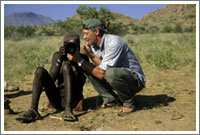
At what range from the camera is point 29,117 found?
290 centimetres

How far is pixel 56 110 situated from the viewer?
3.52 m

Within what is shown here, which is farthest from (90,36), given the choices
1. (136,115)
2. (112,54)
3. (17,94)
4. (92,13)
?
(92,13)

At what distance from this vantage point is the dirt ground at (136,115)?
2.86m

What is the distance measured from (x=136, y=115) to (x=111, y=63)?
849 mm

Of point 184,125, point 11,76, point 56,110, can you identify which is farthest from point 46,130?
point 11,76

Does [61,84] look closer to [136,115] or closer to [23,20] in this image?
[136,115]

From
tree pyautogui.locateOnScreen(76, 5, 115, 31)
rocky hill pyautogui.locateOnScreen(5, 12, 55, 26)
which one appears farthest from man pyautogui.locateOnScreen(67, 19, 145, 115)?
tree pyautogui.locateOnScreen(76, 5, 115, 31)

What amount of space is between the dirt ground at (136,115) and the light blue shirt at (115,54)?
0.61 metres

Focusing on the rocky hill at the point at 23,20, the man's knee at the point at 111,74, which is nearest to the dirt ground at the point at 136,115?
the man's knee at the point at 111,74

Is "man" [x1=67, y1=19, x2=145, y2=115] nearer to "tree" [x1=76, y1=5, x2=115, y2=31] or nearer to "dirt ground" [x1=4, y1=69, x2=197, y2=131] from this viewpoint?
"dirt ground" [x1=4, y1=69, x2=197, y2=131]

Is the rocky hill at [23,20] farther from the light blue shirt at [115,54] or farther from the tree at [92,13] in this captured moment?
the tree at [92,13]

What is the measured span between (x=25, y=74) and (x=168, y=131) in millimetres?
5246

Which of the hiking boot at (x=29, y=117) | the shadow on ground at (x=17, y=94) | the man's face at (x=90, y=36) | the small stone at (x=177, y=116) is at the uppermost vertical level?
the man's face at (x=90, y=36)

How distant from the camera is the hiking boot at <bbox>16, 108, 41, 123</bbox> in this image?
2827mm
